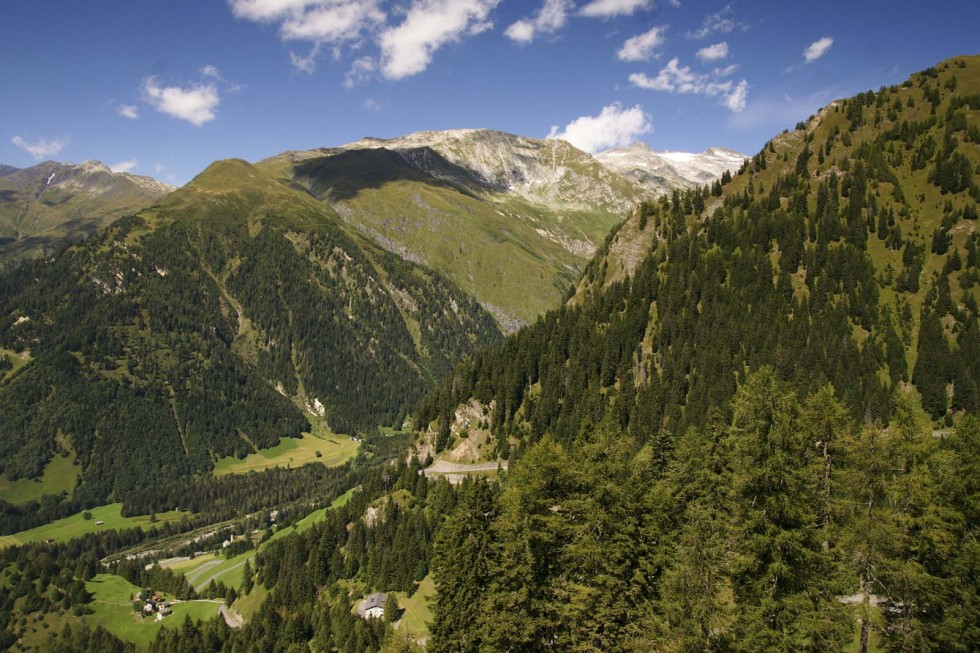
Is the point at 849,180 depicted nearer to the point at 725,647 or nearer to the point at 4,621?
the point at 725,647

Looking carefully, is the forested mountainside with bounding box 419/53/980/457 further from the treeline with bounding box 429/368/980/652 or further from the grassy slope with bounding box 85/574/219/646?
the grassy slope with bounding box 85/574/219/646

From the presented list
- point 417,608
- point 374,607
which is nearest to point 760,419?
point 417,608

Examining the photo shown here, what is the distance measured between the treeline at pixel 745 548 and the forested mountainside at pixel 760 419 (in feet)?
0.54

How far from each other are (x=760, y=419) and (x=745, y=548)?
7220 millimetres

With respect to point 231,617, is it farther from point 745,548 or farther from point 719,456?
point 745,548

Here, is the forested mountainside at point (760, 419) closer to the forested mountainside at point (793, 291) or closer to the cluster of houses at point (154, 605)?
the forested mountainside at point (793, 291)

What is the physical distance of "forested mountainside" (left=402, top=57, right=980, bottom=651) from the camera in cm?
3247

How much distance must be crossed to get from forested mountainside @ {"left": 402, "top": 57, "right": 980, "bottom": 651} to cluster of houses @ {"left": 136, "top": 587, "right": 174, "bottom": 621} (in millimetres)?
92241

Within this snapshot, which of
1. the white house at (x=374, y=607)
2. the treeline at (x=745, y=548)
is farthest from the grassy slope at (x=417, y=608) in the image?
the treeline at (x=745, y=548)

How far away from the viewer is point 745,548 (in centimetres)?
3212

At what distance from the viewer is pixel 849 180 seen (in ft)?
440

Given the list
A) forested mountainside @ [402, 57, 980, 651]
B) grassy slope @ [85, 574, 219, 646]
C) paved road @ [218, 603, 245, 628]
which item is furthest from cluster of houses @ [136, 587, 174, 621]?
forested mountainside @ [402, 57, 980, 651]

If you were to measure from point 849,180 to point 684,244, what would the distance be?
3895 centimetres

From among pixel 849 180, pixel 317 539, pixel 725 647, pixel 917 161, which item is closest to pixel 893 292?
pixel 849 180
